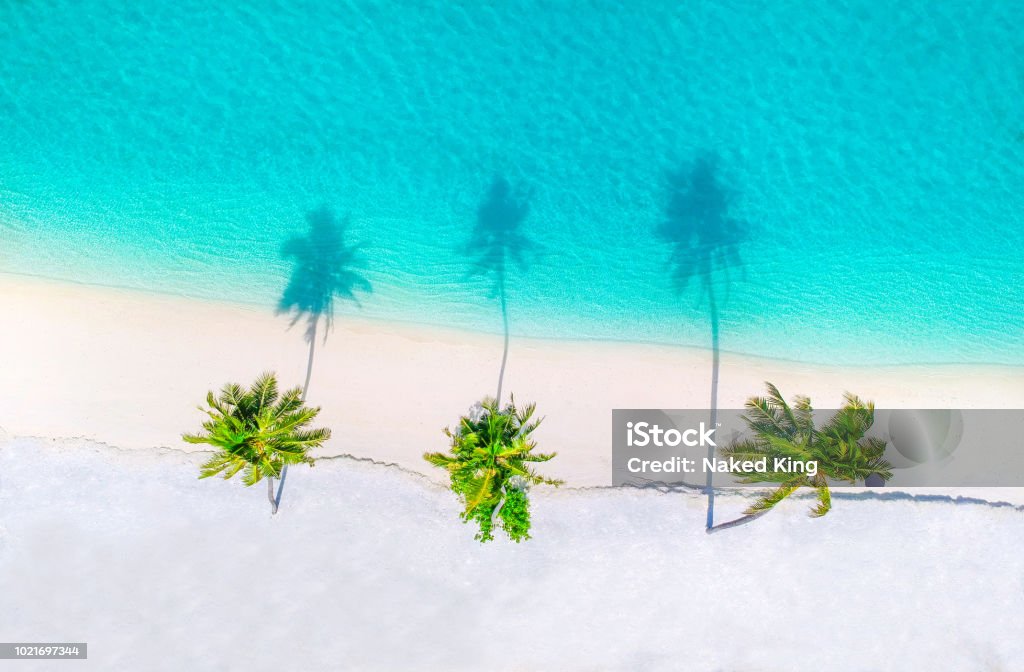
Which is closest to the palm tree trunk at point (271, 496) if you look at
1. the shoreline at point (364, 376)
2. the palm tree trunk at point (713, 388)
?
the shoreline at point (364, 376)

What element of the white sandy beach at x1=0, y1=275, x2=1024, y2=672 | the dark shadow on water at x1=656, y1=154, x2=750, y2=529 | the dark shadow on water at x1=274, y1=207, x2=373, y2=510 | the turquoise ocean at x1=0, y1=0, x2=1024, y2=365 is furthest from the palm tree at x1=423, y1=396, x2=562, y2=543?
the dark shadow on water at x1=656, y1=154, x2=750, y2=529

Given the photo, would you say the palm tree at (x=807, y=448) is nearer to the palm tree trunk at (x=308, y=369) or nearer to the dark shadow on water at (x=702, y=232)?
the dark shadow on water at (x=702, y=232)

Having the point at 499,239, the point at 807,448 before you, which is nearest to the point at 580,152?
the point at 499,239

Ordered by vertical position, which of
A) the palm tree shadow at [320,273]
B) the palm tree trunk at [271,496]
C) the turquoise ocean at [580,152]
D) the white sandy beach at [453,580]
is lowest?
the white sandy beach at [453,580]

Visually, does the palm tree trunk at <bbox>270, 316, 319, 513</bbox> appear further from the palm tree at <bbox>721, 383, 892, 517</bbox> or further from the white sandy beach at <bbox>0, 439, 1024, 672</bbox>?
the palm tree at <bbox>721, 383, 892, 517</bbox>

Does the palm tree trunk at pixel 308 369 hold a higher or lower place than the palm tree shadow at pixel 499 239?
lower

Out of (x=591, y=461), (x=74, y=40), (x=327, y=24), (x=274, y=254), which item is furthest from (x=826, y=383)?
(x=74, y=40)

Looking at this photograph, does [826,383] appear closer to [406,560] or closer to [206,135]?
[406,560]

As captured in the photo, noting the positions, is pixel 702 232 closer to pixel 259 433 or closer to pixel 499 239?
pixel 499 239
